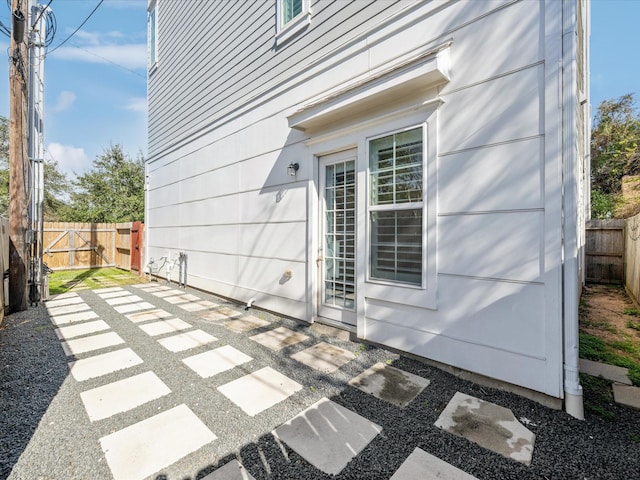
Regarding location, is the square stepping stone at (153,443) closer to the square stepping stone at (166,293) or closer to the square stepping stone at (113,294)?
the square stepping stone at (166,293)

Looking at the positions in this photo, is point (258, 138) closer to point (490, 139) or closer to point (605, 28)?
point (490, 139)

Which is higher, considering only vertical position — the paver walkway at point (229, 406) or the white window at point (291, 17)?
the white window at point (291, 17)

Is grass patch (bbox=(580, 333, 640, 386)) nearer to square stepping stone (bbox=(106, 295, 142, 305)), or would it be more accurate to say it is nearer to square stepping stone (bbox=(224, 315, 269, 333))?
square stepping stone (bbox=(224, 315, 269, 333))

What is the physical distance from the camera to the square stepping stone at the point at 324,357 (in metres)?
2.92

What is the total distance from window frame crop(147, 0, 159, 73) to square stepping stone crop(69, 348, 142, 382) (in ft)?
29.2

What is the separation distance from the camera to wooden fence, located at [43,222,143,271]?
383 inches

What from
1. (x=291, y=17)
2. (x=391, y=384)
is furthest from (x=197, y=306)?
(x=291, y=17)

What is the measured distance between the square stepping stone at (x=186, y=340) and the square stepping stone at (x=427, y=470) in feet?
8.61

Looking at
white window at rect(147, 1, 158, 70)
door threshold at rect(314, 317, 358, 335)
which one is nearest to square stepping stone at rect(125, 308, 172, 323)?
door threshold at rect(314, 317, 358, 335)

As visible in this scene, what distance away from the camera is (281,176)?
4551mm

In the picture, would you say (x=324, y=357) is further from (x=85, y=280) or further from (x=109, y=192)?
(x=109, y=192)

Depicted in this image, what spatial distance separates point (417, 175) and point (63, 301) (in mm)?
6659

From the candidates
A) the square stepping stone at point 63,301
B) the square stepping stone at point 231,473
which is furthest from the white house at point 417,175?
the square stepping stone at point 63,301

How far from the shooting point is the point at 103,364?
9.73ft
